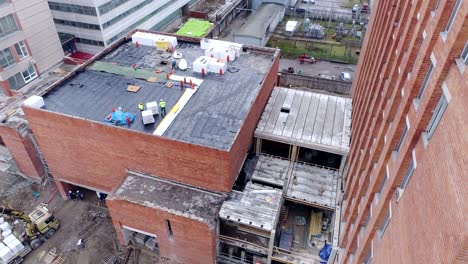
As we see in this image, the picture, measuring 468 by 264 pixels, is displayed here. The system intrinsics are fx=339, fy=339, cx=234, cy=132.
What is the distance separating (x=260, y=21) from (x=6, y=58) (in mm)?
39481

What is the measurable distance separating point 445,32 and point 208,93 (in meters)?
20.5

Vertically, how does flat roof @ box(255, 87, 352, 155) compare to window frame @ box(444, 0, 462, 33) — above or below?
below

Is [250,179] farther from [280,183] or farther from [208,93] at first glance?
[208,93]

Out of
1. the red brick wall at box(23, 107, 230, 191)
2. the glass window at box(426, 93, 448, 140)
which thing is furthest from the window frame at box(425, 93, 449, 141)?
the red brick wall at box(23, 107, 230, 191)

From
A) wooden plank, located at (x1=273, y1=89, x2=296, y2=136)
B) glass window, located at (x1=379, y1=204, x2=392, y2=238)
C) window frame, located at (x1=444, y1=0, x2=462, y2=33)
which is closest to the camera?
window frame, located at (x1=444, y1=0, x2=462, y2=33)

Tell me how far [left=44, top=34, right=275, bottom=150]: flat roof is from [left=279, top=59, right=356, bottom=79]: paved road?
18.2 m

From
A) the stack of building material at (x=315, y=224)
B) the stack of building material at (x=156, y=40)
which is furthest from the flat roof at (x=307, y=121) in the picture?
the stack of building material at (x=156, y=40)

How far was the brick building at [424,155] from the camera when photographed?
8570 millimetres

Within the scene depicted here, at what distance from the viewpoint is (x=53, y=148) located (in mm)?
29219

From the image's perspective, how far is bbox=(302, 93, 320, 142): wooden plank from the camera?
1194 inches

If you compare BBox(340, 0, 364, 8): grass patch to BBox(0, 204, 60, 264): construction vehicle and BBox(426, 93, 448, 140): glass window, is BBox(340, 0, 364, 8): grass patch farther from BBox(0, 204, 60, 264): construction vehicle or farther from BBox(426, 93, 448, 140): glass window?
BBox(426, 93, 448, 140): glass window

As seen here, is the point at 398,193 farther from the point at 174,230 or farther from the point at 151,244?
the point at 151,244

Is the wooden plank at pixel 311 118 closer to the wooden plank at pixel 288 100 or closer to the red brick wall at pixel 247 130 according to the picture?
the wooden plank at pixel 288 100

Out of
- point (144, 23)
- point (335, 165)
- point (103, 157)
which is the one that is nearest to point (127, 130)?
point (103, 157)
